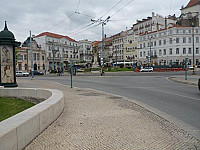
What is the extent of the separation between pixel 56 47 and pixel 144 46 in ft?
123

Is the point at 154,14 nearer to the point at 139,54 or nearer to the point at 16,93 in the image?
the point at 139,54

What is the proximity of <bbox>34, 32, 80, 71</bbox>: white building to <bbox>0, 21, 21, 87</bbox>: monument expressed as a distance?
180 ft

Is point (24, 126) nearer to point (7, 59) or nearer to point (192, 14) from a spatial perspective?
point (7, 59)

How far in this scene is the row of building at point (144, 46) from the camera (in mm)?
64875

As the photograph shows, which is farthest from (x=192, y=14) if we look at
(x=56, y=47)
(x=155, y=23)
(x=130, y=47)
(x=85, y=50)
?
(x=56, y=47)

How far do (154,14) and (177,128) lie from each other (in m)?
88.9

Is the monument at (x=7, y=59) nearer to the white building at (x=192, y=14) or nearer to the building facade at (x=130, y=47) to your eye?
the building facade at (x=130, y=47)

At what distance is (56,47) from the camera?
265 ft

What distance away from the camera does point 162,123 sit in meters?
5.66

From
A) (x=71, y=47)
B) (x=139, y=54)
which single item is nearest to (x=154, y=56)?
(x=139, y=54)

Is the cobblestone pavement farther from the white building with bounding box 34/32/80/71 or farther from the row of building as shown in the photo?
the white building with bounding box 34/32/80/71

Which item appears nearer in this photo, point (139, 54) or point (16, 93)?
point (16, 93)

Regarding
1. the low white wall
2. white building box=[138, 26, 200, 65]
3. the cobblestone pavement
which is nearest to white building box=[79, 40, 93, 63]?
white building box=[138, 26, 200, 65]

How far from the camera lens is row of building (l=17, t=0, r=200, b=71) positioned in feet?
213
